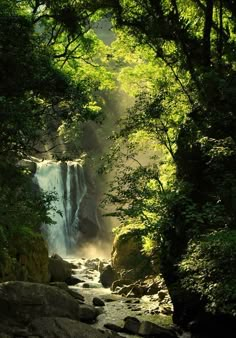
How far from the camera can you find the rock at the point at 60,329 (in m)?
11.5

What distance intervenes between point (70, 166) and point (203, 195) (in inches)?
1304

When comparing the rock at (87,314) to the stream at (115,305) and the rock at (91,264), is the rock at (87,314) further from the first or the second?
the rock at (91,264)

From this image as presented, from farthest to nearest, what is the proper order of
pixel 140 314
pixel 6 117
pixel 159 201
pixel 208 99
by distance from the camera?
pixel 140 314 < pixel 159 201 < pixel 208 99 < pixel 6 117

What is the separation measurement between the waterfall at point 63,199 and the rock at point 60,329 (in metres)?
29.2

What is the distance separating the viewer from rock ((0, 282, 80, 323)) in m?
12.6

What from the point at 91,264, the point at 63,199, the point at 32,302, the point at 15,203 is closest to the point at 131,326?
the point at 32,302

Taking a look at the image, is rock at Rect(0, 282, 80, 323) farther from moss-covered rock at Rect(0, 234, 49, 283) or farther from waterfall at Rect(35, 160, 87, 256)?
waterfall at Rect(35, 160, 87, 256)

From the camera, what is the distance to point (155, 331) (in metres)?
13.6

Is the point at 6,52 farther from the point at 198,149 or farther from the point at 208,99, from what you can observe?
the point at 198,149

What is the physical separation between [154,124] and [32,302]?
8373mm

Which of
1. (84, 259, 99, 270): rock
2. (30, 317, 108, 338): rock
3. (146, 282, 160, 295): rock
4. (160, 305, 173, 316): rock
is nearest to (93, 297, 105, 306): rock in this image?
(160, 305, 173, 316): rock

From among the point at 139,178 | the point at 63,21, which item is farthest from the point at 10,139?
the point at 63,21

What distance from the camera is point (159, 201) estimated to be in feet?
47.0

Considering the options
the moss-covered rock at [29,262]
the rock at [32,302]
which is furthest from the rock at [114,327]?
the moss-covered rock at [29,262]
